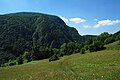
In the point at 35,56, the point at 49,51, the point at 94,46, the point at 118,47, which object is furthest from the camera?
the point at 49,51

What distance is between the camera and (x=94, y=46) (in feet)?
307

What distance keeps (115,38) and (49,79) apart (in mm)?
91572

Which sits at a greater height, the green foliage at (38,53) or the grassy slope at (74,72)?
the grassy slope at (74,72)

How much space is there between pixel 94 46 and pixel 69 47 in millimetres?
55296

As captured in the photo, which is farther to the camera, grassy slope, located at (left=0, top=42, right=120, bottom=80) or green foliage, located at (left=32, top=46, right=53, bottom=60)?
green foliage, located at (left=32, top=46, right=53, bottom=60)

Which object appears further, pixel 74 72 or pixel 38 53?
pixel 38 53

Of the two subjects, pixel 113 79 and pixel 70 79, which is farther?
pixel 70 79

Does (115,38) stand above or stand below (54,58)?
above

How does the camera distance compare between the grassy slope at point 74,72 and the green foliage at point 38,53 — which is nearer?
the grassy slope at point 74,72

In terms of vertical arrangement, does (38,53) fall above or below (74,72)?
below

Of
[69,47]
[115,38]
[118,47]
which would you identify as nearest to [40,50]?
[69,47]

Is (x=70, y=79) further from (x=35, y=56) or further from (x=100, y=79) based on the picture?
(x=35, y=56)

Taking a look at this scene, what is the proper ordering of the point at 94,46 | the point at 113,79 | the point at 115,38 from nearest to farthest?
the point at 113,79, the point at 94,46, the point at 115,38

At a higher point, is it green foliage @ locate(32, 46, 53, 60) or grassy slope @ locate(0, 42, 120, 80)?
grassy slope @ locate(0, 42, 120, 80)
